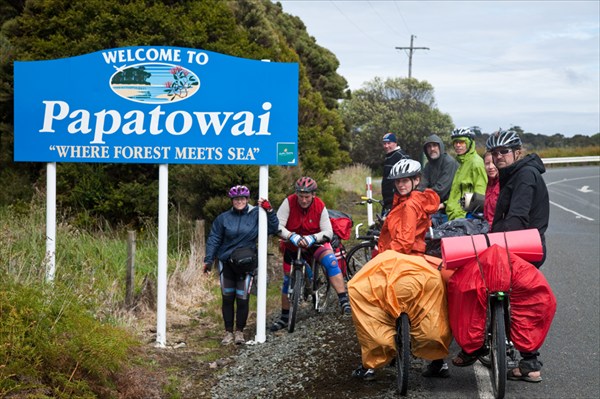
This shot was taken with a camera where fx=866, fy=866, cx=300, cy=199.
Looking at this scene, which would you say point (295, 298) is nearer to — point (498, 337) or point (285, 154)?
point (285, 154)

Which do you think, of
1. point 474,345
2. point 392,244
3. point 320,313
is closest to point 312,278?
point 320,313

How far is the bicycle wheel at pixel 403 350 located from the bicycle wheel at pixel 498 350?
67 centimetres

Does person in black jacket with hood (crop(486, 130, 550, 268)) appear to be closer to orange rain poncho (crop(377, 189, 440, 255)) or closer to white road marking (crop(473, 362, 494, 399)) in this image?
orange rain poncho (crop(377, 189, 440, 255))

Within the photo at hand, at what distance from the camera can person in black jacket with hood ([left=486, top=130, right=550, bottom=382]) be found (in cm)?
726

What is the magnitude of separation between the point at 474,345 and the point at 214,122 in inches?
170

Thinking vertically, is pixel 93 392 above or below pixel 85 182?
below

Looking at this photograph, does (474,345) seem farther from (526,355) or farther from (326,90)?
(326,90)

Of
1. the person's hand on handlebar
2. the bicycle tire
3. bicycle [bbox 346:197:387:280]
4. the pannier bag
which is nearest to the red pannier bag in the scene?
the pannier bag

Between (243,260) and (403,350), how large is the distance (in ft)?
10.0

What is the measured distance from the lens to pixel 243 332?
1042cm

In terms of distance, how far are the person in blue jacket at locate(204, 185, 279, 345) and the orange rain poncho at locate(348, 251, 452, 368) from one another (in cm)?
271

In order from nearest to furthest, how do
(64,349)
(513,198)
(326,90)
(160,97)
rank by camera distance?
(64,349) < (513,198) < (160,97) < (326,90)

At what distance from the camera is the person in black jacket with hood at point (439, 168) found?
11.3 meters

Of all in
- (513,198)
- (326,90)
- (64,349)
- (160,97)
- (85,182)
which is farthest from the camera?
(326,90)
